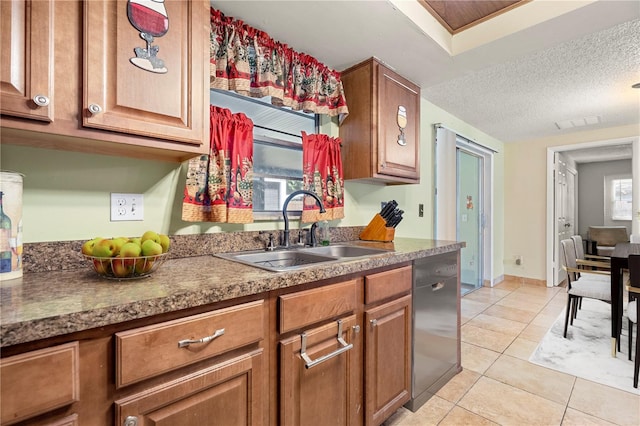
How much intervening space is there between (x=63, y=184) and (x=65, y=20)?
567 mm

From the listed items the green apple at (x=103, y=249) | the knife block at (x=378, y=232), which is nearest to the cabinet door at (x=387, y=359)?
the knife block at (x=378, y=232)

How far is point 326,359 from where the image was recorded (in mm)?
1166

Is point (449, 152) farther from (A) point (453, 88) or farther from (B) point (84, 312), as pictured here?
(B) point (84, 312)

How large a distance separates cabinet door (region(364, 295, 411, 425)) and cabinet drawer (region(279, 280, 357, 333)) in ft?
0.56

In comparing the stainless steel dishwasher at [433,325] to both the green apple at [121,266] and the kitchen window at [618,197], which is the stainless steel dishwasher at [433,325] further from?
the kitchen window at [618,197]

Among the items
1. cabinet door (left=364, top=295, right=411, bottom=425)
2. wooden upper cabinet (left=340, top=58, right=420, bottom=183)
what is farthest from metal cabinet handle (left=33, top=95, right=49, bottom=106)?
wooden upper cabinet (left=340, top=58, right=420, bottom=183)

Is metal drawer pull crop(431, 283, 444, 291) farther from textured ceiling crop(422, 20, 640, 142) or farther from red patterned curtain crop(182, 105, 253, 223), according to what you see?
textured ceiling crop(422, 20, 640, 142)

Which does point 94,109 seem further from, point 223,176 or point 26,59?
point 223,176

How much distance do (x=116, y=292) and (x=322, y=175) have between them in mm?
1391

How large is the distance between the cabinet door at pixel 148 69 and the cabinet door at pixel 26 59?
9cm

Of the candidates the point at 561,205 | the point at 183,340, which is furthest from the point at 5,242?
the point at 561,205

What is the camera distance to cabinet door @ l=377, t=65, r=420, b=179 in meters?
2.06

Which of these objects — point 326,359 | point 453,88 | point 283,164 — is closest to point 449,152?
point 453,88

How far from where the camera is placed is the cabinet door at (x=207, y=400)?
77 cm
